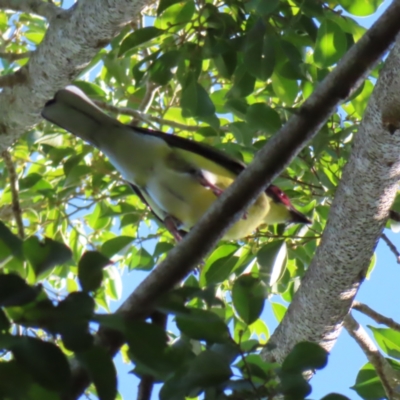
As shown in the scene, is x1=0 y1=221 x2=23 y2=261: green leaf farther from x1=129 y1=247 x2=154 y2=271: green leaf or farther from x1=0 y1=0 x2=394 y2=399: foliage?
x1=129 y1=247 x2=154 y2=271: green leaf

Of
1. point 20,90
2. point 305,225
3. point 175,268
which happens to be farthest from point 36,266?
point 305,225

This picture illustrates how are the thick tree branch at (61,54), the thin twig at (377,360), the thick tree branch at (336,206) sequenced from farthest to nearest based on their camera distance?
the thick tree branch at (61,54), the thin twig at (377,360), the thick tree branch at (336,206)

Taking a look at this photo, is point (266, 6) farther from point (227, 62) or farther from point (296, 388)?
point (296, 388)

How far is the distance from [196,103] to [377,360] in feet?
3.94

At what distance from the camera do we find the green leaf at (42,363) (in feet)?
2.90

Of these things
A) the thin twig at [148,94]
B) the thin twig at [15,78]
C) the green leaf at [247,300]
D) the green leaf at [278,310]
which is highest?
the thin twig at [148,94]

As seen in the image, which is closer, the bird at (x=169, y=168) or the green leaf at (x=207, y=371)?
the green leaf at (x=207, y=371)

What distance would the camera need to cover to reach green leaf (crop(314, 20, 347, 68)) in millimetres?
2477

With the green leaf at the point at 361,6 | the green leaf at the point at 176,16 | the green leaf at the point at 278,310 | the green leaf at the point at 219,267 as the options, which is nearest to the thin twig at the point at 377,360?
the green leaf at the point at 219,267

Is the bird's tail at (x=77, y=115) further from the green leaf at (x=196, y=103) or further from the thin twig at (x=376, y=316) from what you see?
the thin twig at (x=376, y=316)

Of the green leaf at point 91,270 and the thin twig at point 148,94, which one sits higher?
the thin twig at point 148,94

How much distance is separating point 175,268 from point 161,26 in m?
1.75

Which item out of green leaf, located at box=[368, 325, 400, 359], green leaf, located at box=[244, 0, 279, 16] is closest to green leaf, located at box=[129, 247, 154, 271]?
green leaf, located at box=[368, 325, 400, 359]

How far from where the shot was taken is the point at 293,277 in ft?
10.8
